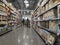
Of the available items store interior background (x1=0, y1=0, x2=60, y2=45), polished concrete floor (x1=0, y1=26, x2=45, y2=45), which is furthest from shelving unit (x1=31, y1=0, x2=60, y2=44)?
polished concrete floor (x1=0, y1=26, x2=45, y2=45)

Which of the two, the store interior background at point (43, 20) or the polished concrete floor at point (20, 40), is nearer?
the store interior background at point (43, 20)

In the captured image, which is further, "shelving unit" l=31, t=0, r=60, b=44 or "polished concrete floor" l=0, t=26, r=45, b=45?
"polished concrete floor" l=0, t=26, r=45, b=45

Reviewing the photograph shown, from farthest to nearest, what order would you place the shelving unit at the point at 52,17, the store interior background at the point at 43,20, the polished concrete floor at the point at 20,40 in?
the polished concrete floor at the point at 20,40, the store interior background at the point at 43,20, the shelving unit at the point at 52,17

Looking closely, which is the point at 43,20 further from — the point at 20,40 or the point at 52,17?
the point at 52,17

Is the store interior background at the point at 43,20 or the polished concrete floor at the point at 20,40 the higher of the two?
the store interior background at the point at 43,20

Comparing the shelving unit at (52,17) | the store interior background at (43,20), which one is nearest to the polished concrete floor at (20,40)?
the store interior background at (43,20)

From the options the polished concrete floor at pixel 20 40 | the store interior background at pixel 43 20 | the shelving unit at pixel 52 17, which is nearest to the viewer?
the shelving unit at pixel 52 17

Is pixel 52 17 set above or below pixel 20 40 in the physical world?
above

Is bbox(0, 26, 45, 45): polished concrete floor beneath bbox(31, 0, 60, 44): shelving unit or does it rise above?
beneath

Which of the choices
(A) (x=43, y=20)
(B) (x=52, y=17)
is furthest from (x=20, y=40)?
(B) (x=52, y=17)

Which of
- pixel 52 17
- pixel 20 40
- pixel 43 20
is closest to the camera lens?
pixel 52 17

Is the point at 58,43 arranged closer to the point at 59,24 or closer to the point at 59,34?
the point at 59,34

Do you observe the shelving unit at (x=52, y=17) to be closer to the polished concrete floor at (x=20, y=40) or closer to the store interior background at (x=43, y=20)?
the store interior background at (x=43, y=20)

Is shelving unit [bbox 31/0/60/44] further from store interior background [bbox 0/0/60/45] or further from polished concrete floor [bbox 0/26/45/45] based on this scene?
polished concrete floor [bbox 0/26/45/45]
